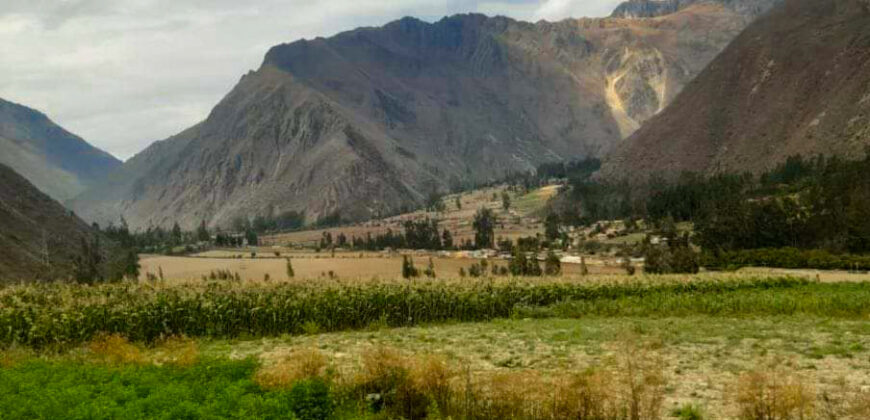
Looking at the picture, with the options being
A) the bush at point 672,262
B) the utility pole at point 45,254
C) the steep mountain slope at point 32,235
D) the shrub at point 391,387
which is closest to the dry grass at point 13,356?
the shrub at point 391,387

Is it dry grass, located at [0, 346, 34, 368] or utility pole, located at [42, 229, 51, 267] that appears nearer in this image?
dry grass, located at [0, 346, 34, 368]

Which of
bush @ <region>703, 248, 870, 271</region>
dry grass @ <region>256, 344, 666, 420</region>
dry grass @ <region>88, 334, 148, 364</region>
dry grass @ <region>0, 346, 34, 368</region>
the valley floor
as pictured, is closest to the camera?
dry grass @ <region>256, 344, 666, 420</region>

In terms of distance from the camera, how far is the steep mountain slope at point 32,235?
117062mm

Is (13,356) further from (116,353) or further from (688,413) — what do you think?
(688,413)

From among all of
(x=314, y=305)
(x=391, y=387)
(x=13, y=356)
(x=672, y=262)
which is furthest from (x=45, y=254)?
(x=391, y=387)

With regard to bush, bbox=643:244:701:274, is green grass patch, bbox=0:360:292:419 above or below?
above

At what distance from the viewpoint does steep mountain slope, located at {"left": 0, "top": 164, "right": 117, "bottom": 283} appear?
11706 cm

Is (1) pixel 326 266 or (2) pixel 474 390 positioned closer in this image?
(2) pixel 474 390

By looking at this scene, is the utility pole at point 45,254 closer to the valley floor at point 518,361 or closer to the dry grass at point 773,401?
the valley floor at point 518,361

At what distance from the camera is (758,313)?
50.8 metres

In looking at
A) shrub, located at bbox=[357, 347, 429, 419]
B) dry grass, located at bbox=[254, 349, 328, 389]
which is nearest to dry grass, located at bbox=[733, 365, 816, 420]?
shrub, located at bbox=[357, 347, 429, 419]

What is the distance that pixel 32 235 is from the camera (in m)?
149

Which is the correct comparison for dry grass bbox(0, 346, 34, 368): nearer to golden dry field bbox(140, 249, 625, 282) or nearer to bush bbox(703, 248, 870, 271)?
bush bbox(703, 248, 870, 271)

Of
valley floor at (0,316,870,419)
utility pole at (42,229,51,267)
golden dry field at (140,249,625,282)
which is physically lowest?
golden dry field at (140,249,625,282)
